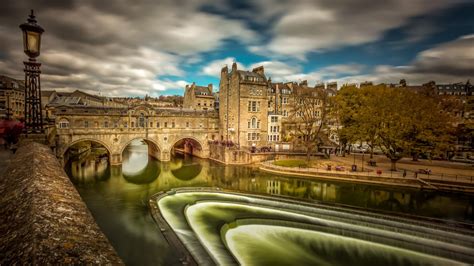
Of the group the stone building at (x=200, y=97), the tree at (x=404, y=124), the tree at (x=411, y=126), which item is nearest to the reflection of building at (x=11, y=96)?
the stone building at (x=200, y=97)

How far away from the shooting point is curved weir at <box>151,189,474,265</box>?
13219 mm

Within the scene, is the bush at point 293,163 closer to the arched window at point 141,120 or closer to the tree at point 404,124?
the tree at point 404,124

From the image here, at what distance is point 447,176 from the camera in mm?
26625

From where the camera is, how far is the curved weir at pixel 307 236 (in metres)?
13.2

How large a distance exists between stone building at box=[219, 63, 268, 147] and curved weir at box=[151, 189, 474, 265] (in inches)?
927

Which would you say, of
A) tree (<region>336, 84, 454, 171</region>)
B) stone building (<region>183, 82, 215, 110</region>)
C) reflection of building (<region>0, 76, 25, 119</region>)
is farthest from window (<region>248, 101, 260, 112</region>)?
reflection of building (<region>0, 76, 25, 119</region>)

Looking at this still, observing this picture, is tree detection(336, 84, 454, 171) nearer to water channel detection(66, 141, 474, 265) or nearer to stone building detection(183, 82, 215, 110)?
water channel detection(66, 141, 474, 265)

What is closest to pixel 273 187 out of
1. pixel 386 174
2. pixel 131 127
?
pixel 386 174

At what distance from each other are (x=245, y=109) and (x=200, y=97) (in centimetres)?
2341

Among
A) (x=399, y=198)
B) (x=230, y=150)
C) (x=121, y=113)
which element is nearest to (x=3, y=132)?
(x=121, y=113)

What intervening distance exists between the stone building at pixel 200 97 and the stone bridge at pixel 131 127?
16164mm

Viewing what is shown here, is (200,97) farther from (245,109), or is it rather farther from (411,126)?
(411,126)

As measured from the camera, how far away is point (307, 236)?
610 inches

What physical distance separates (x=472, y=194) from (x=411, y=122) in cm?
935
